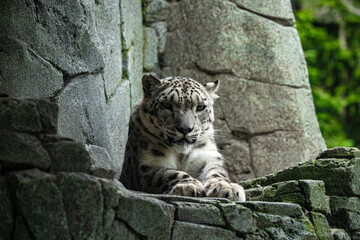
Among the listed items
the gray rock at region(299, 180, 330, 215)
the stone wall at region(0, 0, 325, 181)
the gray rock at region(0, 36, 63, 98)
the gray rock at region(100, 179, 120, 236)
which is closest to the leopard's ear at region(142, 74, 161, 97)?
the stone wall at region(0, 0, 325, 181)

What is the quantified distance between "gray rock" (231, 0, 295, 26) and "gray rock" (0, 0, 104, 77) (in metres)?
3.37

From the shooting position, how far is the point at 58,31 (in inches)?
208

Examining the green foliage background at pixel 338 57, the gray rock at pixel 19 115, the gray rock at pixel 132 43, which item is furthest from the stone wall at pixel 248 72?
the green foliage background at pixel 338 57

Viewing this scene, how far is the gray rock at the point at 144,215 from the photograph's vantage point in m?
3.44

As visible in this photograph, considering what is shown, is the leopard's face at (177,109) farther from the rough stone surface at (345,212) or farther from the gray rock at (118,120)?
the rough stone surface at (345,212)

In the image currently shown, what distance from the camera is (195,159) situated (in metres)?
5.98

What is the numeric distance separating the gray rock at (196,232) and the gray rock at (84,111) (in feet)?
5.69

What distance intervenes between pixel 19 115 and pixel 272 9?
6.28m

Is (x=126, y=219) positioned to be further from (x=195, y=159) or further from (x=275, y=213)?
(x=195, y=159)

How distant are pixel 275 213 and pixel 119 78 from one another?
3.68 meters

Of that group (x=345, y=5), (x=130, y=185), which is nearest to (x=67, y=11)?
(x=130, y=185)

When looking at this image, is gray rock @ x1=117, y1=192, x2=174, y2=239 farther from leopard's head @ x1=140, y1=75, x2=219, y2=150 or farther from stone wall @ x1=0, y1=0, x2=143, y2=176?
leopard's head @ x1=140, y1=75, x2=219, y2=150

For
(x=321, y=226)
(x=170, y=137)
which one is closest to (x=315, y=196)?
(x=321, y=226)

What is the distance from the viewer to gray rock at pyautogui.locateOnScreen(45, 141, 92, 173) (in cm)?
329
